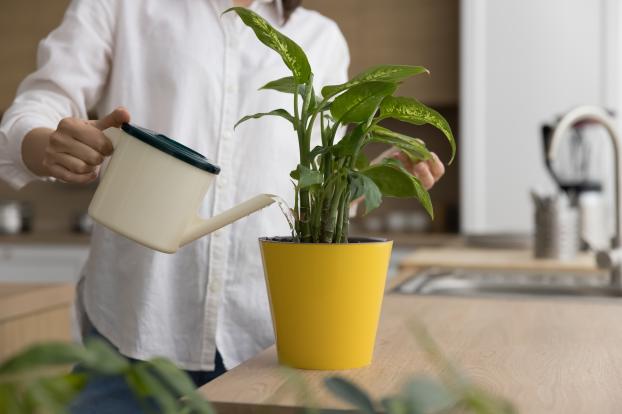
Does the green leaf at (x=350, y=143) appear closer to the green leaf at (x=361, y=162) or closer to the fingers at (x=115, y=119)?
the green leaf at (x=361, y=162)

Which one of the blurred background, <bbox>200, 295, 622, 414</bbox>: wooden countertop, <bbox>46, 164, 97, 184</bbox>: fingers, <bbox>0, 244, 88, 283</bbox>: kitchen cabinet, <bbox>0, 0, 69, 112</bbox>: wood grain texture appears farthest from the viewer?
<bbox>0, 0, 69, 112</bbox>: wood grain texture

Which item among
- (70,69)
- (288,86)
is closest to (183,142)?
(70,69)

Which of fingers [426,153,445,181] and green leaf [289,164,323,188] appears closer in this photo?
green leaf [289,164,323,188]

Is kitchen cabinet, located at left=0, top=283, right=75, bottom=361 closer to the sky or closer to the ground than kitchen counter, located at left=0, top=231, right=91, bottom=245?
closer to the ground

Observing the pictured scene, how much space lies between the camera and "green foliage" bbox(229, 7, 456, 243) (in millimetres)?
705

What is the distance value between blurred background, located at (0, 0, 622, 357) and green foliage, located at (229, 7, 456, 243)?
2.70m

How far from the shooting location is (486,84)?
371cm

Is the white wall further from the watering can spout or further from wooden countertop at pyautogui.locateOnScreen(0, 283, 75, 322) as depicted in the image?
the watering can spout

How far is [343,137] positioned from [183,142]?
521 mm

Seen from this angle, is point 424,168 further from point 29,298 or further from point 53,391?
point 29,298

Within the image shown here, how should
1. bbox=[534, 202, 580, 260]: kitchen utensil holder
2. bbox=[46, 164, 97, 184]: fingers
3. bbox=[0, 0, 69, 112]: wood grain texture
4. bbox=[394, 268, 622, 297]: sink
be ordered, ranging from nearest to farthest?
1. bbox=[46, 164, 97, 184]: fingers
2. bbox=[394, 268, 622, 297]: sink
3. bbox=[534, 202, 580, 260]: kitchen utensil holder
4. bbox=[0, 0, 69, 112]: wood grain texture

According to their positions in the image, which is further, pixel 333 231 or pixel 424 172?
pixel 424 172

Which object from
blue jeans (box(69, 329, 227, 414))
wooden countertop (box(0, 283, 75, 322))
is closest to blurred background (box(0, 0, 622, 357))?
wooden countertop (box(0, 283, 75, 322))

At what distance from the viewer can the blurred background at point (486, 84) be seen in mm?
3604
